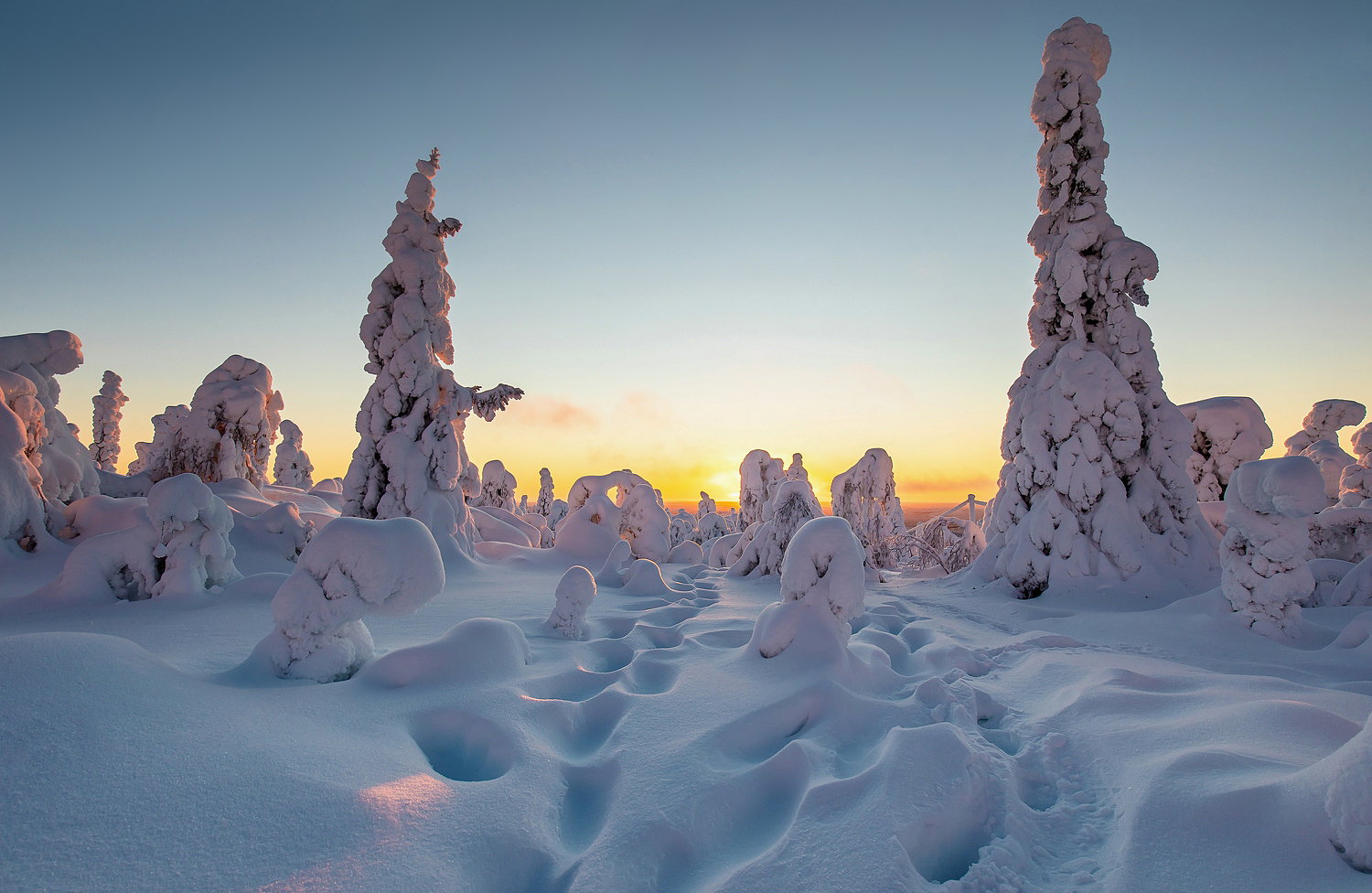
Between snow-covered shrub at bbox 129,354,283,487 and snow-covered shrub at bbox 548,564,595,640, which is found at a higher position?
snow-covered shrub at bbox 129,354,283,487

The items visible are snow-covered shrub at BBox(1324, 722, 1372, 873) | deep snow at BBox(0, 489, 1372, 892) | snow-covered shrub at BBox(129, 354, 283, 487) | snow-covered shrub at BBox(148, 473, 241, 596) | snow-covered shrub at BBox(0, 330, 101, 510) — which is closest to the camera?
snow-covered shrub at BBox(1324, 722, 1372, 873)

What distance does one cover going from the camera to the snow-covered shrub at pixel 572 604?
18.0 feet

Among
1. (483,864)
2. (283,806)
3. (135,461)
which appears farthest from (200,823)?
(135,461)

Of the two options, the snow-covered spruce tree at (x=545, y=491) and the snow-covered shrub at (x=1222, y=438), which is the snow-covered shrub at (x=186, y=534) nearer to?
the snow-covered shrub at (x=1222, y=438)

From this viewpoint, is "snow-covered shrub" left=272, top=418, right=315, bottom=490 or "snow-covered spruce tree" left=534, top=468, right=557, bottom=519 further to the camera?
"snow-covered spruce tree" left=534, top=468, right=557, bottom=519

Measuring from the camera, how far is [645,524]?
49.1 ft

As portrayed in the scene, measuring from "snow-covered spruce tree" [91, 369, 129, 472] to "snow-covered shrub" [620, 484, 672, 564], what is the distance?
3012cm

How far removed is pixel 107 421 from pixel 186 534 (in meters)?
32.2

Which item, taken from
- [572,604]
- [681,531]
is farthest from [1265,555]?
[681,531]

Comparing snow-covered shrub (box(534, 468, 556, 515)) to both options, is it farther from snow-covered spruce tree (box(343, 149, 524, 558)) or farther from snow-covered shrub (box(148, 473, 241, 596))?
snow-covered shrub (box(148, 473, 241, 596))

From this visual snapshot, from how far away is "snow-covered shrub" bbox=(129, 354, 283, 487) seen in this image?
45.5 ft

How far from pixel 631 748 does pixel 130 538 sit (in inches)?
252

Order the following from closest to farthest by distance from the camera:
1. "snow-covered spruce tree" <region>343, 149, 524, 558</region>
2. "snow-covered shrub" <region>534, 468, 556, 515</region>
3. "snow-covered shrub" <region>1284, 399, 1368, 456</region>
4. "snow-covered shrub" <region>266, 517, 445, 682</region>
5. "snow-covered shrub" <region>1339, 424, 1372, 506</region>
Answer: "snow-covered shrub" <region>266, 517, 445, 682</region>, "snow-covered shrub" <region>1339, 424, 1372, 506</region>, "snow-covered spruce tree" <region>343, 149, 524, 558</region>, "snow-covered shrub" <region>1284, 399, 1368, 456</region>, "snow-covered shrub" <region>534, 468, 556, 515</region>

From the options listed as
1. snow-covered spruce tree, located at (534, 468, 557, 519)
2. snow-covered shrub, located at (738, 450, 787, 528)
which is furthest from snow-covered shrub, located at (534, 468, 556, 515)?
snow-covered shrub, located at (738, 450, 787, 528)
